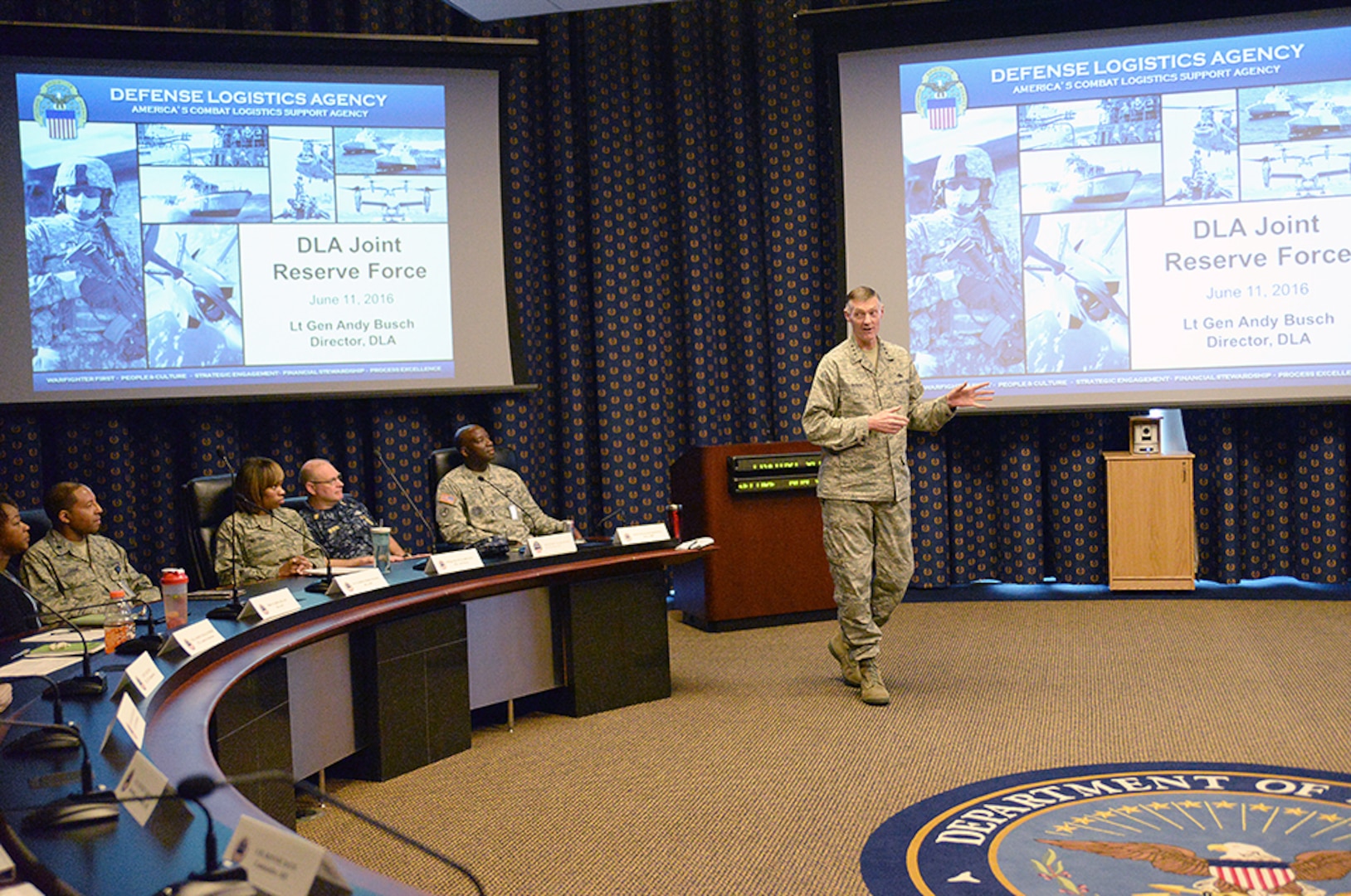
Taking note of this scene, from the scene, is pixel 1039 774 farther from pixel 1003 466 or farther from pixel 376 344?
pixel 376 344

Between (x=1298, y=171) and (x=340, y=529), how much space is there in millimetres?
4706

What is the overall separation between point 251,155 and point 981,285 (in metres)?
3.60

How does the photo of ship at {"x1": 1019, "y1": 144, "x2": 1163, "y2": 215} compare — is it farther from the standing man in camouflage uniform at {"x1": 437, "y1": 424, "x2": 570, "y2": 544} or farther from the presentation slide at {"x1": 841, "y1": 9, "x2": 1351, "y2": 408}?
the standing man in camouflage uniform at {"x1": 437, "y1": 424, "x2": 570, "y2": 544}

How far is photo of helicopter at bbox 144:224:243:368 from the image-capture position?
523cm

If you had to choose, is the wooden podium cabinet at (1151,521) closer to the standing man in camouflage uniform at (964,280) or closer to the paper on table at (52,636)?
the standing man in camouflage uniform at (964,280)

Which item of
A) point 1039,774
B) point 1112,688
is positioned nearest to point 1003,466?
point 1112,688

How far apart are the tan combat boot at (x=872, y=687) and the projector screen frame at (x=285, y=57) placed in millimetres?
2424

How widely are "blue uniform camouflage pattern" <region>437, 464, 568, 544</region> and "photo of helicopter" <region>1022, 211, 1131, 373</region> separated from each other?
2.67 meters

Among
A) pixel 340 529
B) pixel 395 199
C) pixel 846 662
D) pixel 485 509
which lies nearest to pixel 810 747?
pixel 846 662

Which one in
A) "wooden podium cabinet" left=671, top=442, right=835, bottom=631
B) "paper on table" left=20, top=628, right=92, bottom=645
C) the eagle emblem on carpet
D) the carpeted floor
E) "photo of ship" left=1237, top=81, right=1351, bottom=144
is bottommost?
the carpeted floor

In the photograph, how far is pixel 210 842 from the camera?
3.88ft

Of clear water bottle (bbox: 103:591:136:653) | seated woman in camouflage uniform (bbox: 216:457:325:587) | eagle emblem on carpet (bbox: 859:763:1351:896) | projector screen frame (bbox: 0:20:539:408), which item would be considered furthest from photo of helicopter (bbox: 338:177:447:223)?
eagle emblem on carpet (bbox: 859:763:1351:896)

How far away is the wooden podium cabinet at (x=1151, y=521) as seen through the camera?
5.67m

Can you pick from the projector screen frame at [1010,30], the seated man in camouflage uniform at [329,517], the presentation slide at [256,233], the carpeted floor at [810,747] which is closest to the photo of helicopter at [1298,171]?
the projector screen frame at [1010,30]
